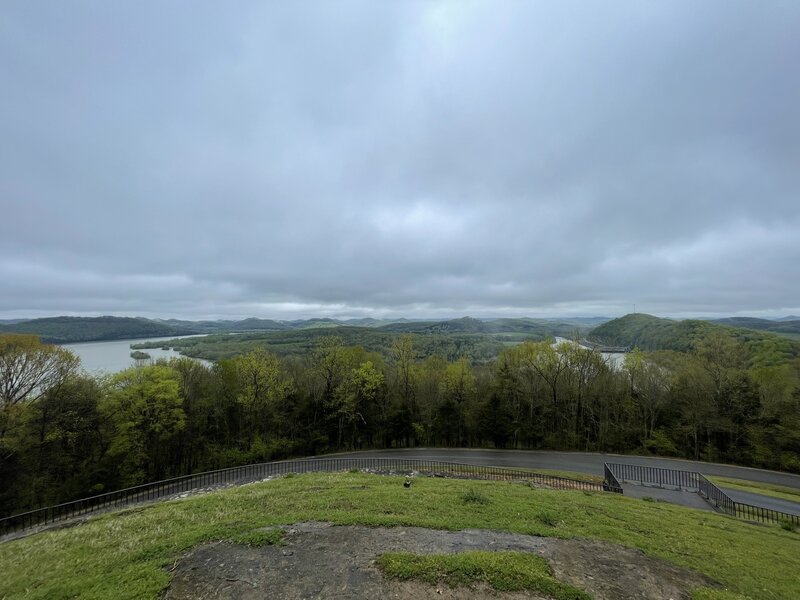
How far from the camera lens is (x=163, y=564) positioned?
22.1 feet

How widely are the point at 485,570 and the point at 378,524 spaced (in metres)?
3.45

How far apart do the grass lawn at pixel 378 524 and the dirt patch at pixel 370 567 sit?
1.52ft

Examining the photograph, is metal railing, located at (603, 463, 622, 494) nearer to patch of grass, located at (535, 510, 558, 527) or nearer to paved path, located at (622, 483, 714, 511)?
paved path, located at (622, 483, 714, 511)

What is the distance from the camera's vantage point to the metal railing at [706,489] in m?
15.1

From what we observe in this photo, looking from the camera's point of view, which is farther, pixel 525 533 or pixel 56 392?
pixel 56 392

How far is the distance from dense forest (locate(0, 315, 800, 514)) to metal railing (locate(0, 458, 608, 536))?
2802 millimetres

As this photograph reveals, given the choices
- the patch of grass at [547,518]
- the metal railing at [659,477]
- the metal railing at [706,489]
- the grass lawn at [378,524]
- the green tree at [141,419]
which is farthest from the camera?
the green tree at [141,419]

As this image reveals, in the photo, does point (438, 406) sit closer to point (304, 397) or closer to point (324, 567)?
point (304, 397)

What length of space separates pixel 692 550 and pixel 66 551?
15898 millimetres

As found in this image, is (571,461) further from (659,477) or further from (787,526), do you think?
(787,526)

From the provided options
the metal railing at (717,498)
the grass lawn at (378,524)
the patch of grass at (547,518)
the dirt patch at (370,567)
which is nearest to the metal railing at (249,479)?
the metal railing at (717,498)

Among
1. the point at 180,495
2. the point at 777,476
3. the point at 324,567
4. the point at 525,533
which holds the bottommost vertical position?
the point at 777,476

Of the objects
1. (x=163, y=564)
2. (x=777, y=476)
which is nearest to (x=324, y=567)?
(x=163, y=564)

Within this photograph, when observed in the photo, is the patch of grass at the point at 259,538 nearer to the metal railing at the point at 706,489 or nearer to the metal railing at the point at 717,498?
the metal railing at the point at 706,489
